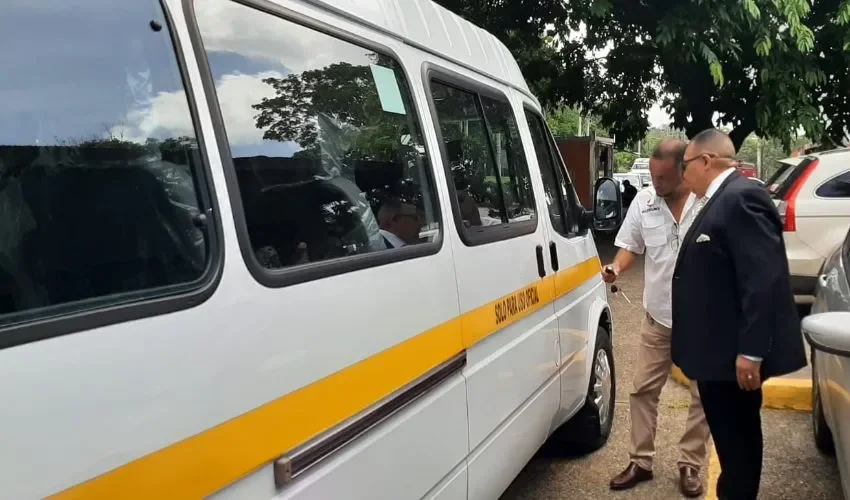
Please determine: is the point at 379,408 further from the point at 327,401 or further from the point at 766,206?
the point at 766,206

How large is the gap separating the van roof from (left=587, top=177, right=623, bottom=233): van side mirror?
3.06 feet

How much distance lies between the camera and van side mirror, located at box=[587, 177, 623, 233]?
14.8ft

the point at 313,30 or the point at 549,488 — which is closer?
the point at 313,30

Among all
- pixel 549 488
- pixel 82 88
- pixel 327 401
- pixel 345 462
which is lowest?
pixel 549 488

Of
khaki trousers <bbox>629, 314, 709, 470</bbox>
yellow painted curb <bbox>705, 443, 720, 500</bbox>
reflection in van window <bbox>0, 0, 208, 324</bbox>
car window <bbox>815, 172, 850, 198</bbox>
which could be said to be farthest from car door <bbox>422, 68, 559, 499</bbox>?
car window <bbox>815, 172, 850, 198</bbox>

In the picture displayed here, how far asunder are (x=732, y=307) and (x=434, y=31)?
1.60 meters

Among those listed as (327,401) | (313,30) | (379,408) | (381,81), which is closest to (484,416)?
(379,408)

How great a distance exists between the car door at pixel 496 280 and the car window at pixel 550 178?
0.28 metres

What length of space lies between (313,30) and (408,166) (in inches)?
23.6

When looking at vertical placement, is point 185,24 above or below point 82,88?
above

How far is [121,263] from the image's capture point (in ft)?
4.72

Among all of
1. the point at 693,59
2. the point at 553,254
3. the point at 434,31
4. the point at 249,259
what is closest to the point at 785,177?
the point at 693,59

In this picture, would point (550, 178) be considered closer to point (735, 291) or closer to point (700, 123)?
point (735, 291)

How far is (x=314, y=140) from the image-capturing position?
6.91 ft
